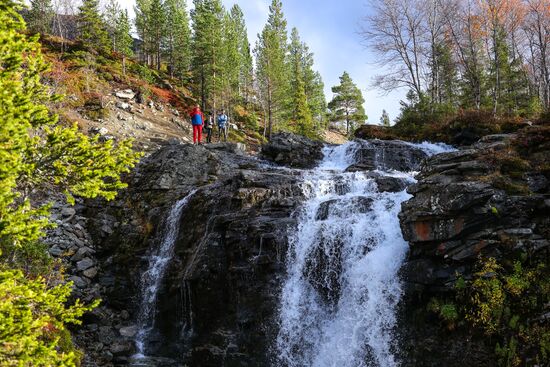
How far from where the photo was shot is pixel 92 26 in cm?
4375

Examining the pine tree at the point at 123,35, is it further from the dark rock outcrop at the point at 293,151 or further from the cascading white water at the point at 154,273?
the cascading white water at the point at 154,273

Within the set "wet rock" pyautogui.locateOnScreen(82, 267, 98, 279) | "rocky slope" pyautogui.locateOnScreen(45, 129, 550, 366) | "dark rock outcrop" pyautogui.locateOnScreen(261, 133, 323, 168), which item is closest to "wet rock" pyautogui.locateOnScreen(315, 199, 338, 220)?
"rocky slope" pyautogui.locateOnScreen(45, 129, 550, 366)

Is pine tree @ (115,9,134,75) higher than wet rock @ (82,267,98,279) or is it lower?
higher

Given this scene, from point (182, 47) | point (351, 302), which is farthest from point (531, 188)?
point (182, 47)

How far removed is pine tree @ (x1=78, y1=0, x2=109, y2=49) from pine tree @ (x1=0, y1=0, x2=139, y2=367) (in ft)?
140

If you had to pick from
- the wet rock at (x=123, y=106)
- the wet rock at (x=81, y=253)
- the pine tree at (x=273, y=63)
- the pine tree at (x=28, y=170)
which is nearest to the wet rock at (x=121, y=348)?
the wet rock at (x=81, y=253)

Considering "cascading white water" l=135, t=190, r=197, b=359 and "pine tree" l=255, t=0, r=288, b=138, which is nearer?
"cascading white water" l=135, t=190, r=197, b=359

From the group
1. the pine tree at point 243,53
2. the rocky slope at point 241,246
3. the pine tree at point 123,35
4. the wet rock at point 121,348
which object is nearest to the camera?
the rocky slope at point 241,246

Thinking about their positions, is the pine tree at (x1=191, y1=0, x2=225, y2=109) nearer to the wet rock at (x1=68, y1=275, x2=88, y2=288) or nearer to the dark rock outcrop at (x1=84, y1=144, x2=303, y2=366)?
the dark rock outcrop at (x1=84, y1=144, x2=303, y2=366)

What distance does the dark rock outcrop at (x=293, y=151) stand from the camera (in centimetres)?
2679

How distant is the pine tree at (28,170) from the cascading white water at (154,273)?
883 centimetres

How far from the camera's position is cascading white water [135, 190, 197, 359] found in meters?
14.9

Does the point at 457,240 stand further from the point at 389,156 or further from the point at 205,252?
the point at 389,156

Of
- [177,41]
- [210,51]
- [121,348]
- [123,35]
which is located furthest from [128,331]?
[177,41]
